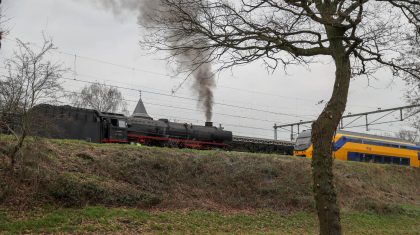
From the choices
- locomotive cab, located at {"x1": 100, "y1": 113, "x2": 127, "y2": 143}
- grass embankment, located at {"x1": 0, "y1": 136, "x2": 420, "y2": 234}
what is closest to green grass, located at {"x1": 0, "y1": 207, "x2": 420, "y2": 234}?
grass embankment, located at {"x1": 0, "y1": 136, "x2": 420, "y2": 234}

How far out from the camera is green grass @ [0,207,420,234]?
1148cm

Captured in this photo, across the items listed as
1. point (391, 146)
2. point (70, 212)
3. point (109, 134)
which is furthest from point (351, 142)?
point (70, 212)

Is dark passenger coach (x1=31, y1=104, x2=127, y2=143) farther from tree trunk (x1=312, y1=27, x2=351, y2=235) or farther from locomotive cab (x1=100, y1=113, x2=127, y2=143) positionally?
tree trunk (x1=312, y1=27, x2=351, y2=235)

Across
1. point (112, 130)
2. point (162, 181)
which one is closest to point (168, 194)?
point (162, 181)

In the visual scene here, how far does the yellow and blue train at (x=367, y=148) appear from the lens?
111ft

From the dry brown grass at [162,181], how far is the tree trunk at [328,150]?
7.94m

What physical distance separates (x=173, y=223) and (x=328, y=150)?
22.9 feet

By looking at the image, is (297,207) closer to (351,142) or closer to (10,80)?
(10,80)

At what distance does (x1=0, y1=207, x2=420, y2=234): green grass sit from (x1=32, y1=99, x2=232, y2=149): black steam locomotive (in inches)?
315

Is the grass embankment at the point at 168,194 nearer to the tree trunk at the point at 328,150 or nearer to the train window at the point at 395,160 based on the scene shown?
the tree trunk at the point at 328,150

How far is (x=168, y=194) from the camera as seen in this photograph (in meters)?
16.2

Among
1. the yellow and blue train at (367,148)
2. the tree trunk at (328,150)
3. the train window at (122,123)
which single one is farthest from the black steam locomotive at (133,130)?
the tree trunk at (328,150)

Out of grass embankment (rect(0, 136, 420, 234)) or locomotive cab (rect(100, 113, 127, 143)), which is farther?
locomotive cab (rect(100, 113, 127, 143))

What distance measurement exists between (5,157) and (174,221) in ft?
18.1
